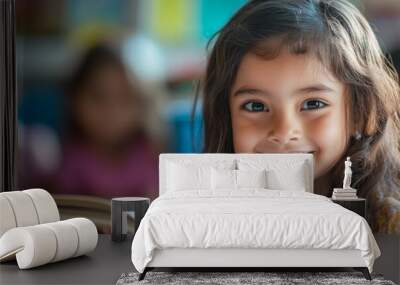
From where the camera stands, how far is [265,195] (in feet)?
18.6

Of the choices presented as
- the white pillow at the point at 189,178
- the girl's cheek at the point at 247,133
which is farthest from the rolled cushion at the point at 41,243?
the girl's cheek at the point at 247,133

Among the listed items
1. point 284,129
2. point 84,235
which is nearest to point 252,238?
point 84,235

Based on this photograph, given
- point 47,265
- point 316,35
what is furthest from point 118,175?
point 316,35

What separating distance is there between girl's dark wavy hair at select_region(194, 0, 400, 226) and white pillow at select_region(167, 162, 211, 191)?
0.76 m

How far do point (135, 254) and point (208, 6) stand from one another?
336 centimetres

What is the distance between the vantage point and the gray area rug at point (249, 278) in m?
4.71

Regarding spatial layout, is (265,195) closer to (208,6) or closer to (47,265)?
(47,265)

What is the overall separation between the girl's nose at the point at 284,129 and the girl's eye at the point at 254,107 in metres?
0.17

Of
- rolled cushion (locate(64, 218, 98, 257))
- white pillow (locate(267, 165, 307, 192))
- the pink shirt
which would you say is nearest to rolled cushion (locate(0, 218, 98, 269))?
rolled cushion (locate(64, 218, 98, 257))

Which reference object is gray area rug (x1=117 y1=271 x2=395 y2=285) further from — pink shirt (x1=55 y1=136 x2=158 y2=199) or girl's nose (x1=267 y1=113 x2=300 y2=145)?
pink shirt (x1=55 y1=136 x2=158 y2=199)

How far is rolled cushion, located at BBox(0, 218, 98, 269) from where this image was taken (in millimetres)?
5105

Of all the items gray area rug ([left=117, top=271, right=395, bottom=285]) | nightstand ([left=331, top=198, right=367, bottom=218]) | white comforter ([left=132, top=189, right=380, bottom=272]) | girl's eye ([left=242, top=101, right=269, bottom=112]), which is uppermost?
girl's eye ([left=242, top=101, right=269, bottom=112])

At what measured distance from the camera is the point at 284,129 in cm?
695

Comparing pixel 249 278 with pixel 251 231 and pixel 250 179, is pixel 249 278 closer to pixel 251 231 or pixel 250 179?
pixel 251 231
